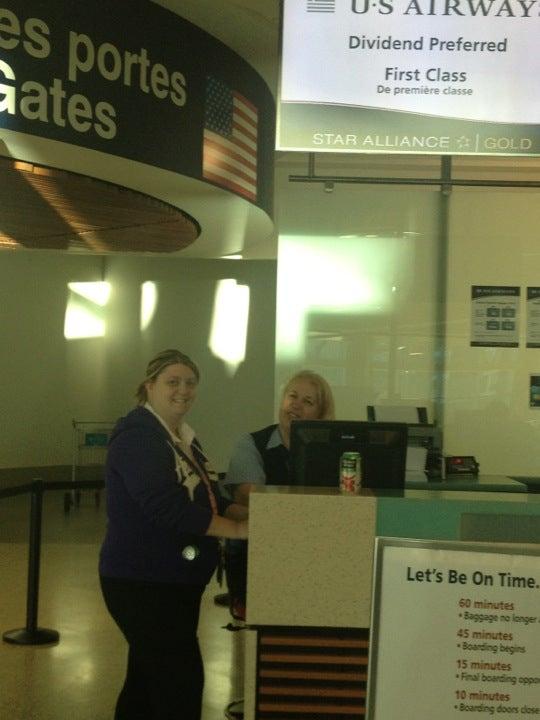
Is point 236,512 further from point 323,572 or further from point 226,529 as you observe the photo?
point 323,572

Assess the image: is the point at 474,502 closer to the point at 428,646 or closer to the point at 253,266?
the point at 428,646

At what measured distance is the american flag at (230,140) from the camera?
7.21 meters

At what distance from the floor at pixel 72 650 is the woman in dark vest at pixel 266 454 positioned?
97 cm

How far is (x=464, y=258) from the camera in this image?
6.84 meters

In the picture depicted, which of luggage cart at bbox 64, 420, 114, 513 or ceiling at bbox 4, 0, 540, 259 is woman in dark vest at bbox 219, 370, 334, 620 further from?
luggage cart at bbox 64, 420, 114, 513

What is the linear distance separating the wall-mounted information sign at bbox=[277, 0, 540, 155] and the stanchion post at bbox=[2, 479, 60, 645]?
294cm

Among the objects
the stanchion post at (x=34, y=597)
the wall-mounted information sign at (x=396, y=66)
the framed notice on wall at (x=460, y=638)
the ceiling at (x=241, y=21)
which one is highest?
the ceiling at (x=241, y=21)

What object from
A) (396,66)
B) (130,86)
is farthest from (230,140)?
(396,66)

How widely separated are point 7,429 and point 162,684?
10089 mm

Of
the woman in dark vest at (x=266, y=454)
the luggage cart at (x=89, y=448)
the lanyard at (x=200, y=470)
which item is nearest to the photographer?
the lanyard at (x=200, y=470)

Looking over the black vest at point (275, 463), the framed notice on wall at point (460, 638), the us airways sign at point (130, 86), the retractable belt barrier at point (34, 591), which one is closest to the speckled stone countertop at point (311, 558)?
the framed notice on wall at point (460, 638)

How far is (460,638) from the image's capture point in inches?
119

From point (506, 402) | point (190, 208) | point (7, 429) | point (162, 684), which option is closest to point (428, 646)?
point (162, 684)

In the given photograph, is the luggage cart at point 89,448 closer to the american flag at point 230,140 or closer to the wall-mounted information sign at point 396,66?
the american flag at point 230,140
